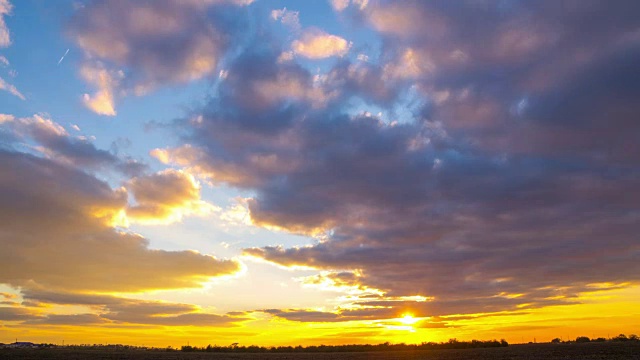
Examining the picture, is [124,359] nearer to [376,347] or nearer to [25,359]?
[25,359]

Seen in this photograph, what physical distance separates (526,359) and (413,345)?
126454mm

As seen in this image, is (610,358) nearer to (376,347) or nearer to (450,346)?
(450,346)

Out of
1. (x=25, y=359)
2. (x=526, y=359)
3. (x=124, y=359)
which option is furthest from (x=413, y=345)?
(x=25, y=359)

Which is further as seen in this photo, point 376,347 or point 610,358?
point 376,347

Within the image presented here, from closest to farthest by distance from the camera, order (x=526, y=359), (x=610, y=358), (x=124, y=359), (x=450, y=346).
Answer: (x=610, y=358) → (x=526, y=359) → (x=124, y=359) → (x=450, y=346)

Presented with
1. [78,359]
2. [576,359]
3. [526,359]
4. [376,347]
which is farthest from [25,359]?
[376,347]

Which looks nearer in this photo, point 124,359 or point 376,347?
point 124,359

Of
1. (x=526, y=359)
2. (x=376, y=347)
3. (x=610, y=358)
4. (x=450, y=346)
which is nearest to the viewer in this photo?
(x=610, y=358)

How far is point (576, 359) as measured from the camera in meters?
72.6

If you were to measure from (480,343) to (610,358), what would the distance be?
126m

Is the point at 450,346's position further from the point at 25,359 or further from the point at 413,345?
the point at 25,359

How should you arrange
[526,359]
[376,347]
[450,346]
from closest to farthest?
1. [526,359]
2. [450,346]
3. [376,347]

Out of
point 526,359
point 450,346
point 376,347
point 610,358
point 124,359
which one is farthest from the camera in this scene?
point 376,347

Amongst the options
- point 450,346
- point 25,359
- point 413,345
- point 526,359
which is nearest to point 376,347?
point 413,345
